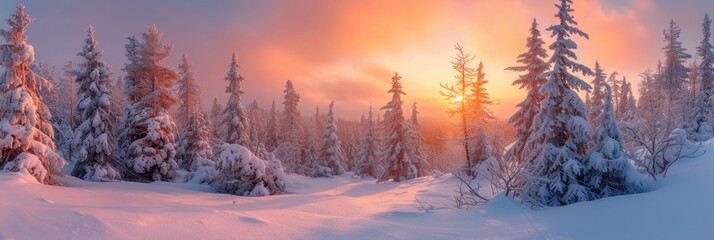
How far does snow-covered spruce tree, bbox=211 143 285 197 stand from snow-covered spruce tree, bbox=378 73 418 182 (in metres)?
17.0

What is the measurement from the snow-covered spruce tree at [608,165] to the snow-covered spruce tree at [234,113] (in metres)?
27.2

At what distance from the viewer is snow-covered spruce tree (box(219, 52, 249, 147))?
32938 millimetres

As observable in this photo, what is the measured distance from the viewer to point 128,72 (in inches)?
945

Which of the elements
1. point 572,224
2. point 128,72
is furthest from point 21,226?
point 128,72

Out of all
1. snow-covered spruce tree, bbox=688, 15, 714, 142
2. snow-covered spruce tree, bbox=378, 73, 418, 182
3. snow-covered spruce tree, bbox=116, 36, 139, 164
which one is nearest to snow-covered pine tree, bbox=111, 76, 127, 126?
snow-covered spruce tree, bbox=116, 36, 139, 164

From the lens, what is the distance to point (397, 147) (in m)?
35.7

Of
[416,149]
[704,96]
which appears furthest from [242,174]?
[704,96]

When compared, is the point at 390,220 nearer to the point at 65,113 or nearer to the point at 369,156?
the point at 369,156

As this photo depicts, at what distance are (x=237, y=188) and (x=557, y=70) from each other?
16.2 m

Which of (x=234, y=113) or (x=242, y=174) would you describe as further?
(x=234, y=113)

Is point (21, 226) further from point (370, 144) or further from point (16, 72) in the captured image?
point (370, 144)

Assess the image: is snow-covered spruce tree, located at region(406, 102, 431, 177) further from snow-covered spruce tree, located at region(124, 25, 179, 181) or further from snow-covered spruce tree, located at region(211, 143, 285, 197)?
snow-covered spruce tree, located at region(124, 25, 179, 181)

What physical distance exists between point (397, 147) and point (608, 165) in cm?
2340

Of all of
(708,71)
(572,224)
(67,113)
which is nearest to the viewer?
(572,224)
